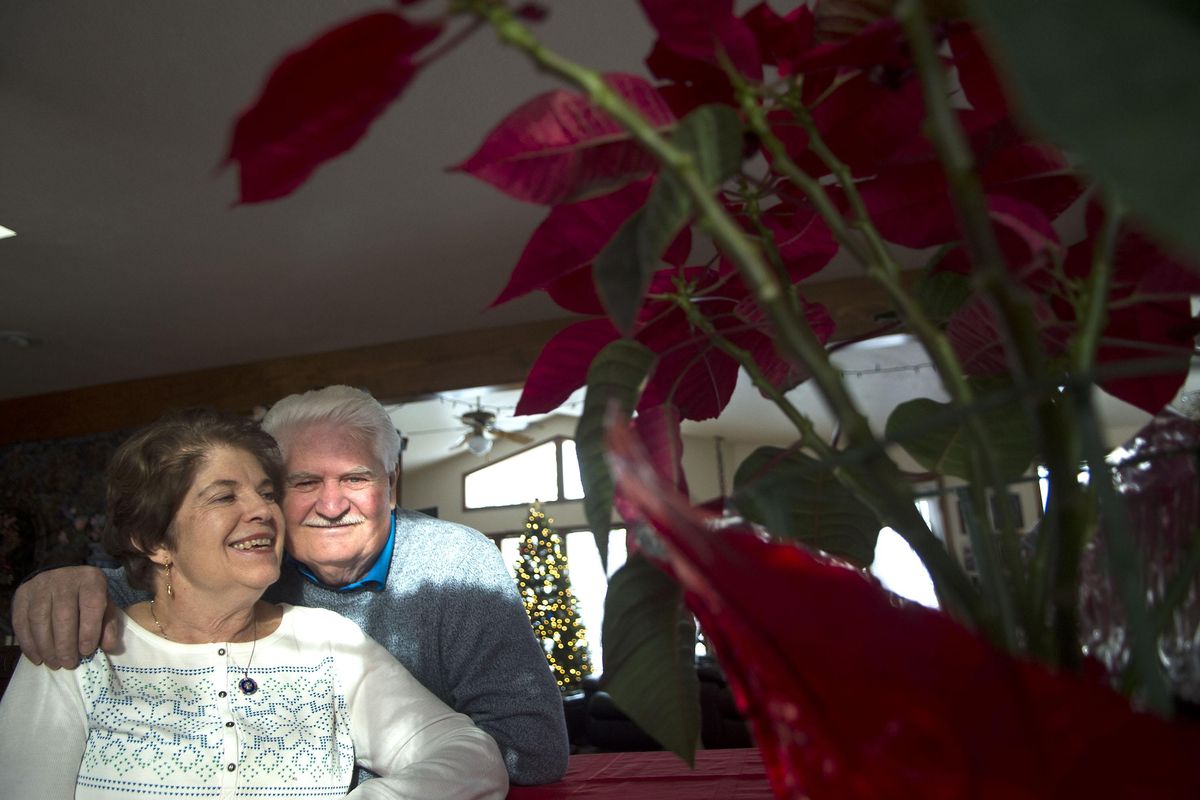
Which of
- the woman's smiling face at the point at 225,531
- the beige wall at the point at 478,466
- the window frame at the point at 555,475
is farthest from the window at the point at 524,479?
the woman's smiling face at the point at 225,531

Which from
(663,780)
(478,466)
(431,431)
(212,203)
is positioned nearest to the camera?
(663,780)

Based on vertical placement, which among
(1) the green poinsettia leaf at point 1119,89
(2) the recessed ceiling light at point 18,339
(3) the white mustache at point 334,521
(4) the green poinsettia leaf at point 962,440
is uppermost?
(2) the recessed ceiling light at point 18,339

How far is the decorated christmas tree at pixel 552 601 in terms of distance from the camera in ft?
32.0

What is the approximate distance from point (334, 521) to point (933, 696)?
1528 mm

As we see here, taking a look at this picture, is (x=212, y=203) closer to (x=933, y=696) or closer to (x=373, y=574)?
(x=373, y=574)

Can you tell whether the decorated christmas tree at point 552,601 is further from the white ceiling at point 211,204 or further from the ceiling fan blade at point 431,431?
the white ceiling at point 211,204

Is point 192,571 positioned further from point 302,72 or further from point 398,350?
point 398,350

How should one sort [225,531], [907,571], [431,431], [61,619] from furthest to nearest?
1. [431,431]
2. [225,531]
3. [61,619]
4. [907,571]

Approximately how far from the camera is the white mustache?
1606mm

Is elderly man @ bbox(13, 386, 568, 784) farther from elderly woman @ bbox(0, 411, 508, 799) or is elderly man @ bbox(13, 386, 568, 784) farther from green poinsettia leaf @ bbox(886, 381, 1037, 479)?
green poinsettia leaf @ bbox(886, 381, 1037, 479)

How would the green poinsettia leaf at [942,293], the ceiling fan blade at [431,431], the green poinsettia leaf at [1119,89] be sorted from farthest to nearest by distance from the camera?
the ceiling fan blade at [431,431] → the green poinsettia leaf at [942,293] → the green poinsettia leaf at [1119,89]

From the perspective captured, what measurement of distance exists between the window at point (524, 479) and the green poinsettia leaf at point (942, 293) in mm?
13472

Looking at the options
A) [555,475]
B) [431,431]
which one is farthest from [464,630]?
[555,475]

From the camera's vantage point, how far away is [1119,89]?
0.45 ft
